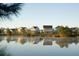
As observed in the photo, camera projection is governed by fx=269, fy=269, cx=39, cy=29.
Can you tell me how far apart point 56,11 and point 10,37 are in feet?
1.37

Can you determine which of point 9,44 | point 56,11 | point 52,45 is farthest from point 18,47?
point 56,11

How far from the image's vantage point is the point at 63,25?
2105mm

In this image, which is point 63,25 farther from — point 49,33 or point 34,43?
point 34,43

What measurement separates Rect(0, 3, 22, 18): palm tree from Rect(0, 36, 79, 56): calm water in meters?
0.19

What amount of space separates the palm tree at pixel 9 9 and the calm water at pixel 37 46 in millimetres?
185

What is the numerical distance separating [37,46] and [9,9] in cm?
37

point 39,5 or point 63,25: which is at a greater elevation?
point 39,5

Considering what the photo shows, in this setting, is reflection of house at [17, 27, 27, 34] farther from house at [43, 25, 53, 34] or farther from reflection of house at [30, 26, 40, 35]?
house at [43, 25, 53, 34]

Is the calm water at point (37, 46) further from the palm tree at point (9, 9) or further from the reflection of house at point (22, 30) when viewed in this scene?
the palm tree at point (9, 9)

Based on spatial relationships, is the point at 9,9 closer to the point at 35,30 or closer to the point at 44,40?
the point at 35,30

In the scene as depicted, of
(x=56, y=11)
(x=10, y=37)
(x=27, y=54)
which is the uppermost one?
(x=56, y=11)

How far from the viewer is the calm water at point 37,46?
6.84 ft

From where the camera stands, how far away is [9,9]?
216 centimetres

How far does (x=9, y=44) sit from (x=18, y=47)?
7 cm
